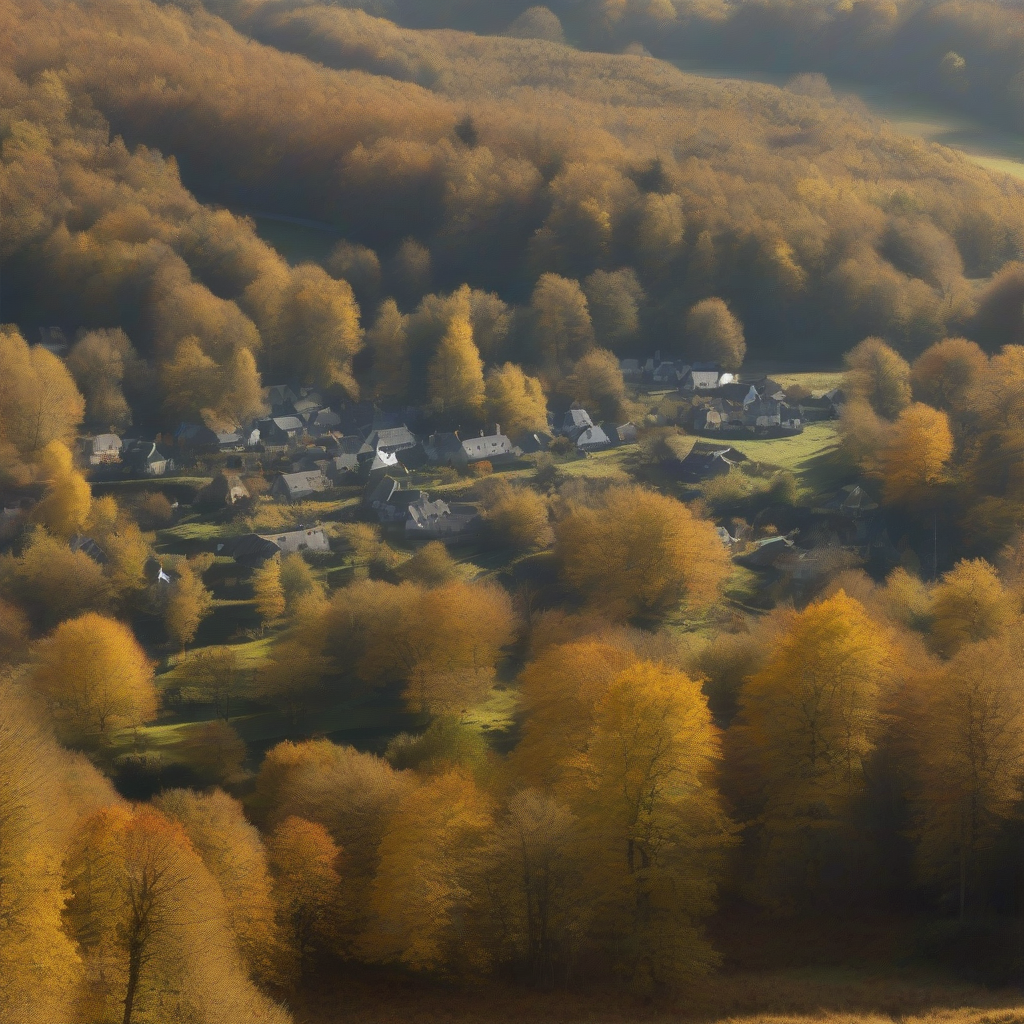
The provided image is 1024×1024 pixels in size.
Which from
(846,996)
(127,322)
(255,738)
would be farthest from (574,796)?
(127,322)

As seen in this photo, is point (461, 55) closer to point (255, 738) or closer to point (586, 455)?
point (586, 455)

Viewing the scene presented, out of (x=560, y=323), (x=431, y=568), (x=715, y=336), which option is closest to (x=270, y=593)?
(x=431, y=568)

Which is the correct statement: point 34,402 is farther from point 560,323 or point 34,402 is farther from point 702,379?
point 702,379

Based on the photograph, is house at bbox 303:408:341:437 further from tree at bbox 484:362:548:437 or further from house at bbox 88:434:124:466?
house at bbox 88:434:124:466

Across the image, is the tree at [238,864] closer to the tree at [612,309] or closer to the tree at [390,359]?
the tree at [390,359]

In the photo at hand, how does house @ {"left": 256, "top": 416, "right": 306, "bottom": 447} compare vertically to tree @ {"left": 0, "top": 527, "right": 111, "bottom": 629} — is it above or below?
above

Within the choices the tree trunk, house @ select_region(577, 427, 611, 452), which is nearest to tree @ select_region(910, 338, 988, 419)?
house @ select_region(577, 427, 611, 452)
